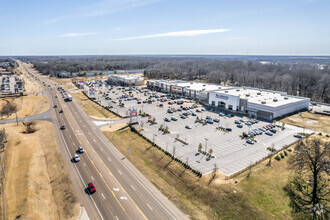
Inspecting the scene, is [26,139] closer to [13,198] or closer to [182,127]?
[13,198]

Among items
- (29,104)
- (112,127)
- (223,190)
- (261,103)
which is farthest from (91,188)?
(29,104)

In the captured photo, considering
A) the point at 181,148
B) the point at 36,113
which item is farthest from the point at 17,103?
the point at 181,148

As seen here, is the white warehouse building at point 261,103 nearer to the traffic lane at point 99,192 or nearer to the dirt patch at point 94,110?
the dirt patch at point 94,110

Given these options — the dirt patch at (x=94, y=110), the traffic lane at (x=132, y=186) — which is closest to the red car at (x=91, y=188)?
the traffic lane at (x=132, y=186)

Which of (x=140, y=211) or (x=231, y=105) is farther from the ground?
(x=231, y=105)

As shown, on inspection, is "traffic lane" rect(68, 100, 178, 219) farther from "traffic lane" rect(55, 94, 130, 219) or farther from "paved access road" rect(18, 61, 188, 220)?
"traffic lane" rect(55, 94, 130, 219)

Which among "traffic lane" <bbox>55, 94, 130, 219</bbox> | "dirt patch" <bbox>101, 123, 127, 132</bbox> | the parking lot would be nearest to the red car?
"traffic lane" <bbox>55, 94, 130, 219</bbox>

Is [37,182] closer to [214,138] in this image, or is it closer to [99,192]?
[99,192]
